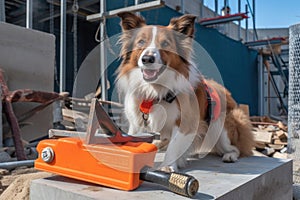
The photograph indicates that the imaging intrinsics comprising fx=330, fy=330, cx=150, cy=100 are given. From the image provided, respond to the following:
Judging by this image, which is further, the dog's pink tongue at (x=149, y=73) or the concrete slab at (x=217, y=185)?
the dog's pink tongue at (x=149, y=73)

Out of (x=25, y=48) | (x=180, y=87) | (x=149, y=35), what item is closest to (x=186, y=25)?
(x=149, y=35)

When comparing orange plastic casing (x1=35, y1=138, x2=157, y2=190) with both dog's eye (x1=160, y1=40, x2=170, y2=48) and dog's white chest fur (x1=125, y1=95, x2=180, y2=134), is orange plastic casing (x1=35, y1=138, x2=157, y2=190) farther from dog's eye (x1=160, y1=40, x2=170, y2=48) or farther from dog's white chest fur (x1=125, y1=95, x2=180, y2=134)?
dog's eye (x1=160, y1=40, x2=170, y2=48)

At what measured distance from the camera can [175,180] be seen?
55.9 inches

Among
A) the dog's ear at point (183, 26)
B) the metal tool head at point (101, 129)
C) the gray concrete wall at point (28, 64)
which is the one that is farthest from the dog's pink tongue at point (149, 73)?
the gray concrete wall at point (28, 64)

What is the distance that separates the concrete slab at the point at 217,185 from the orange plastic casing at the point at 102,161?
0.15 feet

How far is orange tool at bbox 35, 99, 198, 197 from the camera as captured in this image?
1454mm

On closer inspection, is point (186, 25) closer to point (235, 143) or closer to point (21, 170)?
point (235, 143)

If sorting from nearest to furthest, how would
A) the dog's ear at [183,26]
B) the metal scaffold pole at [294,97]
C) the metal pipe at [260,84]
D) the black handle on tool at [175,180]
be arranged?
the black handle on tool at [175,180] < the dog's ear at [183,26] < the metal scaffold pole at [294,97] < the metal pipe at [260,84]

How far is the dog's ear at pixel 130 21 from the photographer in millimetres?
2379

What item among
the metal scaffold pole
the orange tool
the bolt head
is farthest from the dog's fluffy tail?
the bolt head

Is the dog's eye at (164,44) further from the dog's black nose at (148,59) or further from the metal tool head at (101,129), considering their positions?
the metal tool head at (101,129)

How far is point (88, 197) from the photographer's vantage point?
1.41 meters

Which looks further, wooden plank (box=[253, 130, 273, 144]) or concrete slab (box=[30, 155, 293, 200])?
wooden plank (box=[253, 130, 273, 144])

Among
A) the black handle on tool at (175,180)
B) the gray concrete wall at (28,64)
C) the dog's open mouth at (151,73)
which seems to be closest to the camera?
the black handle on tool at (175,180)
